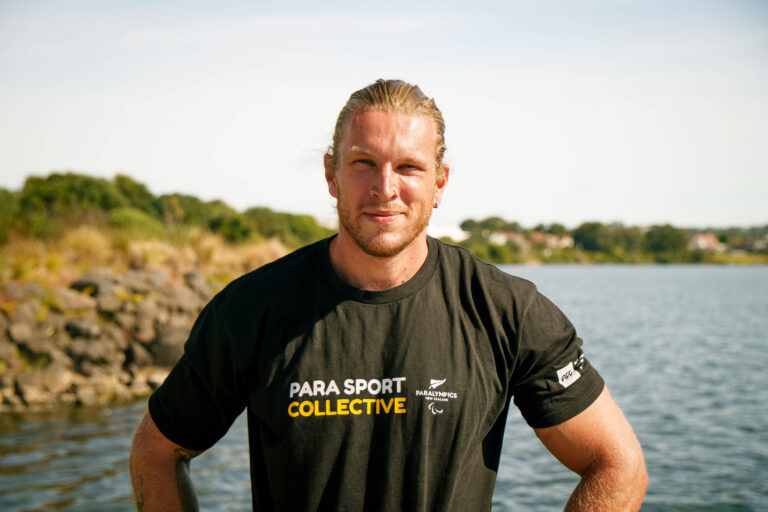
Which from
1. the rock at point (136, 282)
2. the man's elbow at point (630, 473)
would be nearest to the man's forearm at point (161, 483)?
the man's elbow at point (630, 473)

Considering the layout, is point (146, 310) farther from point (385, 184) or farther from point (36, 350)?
point (385, 184)

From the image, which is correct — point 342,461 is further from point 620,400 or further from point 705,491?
point 620,400

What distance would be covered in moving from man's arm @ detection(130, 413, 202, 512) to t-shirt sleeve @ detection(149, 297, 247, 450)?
0.05m

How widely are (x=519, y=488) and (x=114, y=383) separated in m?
8.17

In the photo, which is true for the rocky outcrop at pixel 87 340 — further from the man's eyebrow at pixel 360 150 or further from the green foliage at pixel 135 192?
the green foliage at pixel 135 192

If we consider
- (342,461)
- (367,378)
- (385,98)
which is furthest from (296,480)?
(385,98)

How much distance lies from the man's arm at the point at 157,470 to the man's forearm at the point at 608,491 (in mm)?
1298

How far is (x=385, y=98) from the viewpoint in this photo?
7.70ft

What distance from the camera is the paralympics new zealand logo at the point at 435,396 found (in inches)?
87.8

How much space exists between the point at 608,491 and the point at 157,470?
4.92ft

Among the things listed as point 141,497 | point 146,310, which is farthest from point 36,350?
point 141,497

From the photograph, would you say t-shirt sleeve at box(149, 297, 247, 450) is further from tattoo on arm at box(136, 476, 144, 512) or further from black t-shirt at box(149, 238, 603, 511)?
tattoo on arm at box(136, 476, 144, 512)

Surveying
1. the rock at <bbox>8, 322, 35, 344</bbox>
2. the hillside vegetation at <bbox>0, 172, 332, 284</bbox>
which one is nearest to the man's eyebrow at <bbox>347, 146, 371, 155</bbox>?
the rock at <bbox>8, 322, 35, 344</bbox>

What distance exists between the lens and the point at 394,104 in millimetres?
2340
